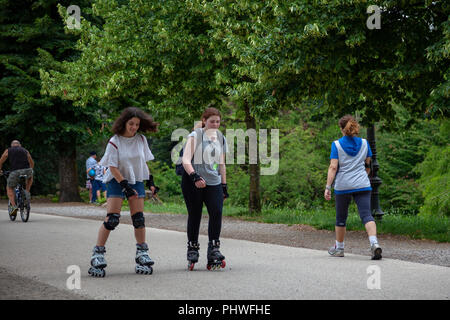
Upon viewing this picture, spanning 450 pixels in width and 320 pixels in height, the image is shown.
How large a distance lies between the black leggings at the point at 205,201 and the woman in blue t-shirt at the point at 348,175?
1.80m

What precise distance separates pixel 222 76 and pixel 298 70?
3.92m

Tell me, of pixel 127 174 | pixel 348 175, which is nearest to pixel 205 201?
pixel 127 174

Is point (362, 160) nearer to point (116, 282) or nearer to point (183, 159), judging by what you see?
point (183, 159)

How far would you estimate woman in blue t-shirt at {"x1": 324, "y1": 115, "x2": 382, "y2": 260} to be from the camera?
7988 millimetres

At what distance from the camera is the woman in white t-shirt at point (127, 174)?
6.52 metres

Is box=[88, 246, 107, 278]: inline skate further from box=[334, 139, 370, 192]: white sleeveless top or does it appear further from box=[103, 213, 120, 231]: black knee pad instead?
box=[334, 139, 370, 192]: white sleeveless top

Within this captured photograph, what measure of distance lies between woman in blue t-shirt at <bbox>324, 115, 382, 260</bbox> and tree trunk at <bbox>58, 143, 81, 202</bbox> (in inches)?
730

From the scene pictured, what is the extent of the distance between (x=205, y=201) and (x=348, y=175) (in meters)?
2.18

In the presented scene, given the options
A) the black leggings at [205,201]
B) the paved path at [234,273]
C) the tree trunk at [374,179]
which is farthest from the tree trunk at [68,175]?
the black leggings at [205,201]

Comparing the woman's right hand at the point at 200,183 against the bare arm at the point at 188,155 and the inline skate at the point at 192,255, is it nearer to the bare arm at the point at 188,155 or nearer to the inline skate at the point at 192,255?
the bare arm at the point at 188,155

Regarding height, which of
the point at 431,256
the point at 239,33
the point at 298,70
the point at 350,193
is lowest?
the point at 431,256

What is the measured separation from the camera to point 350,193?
8.10m

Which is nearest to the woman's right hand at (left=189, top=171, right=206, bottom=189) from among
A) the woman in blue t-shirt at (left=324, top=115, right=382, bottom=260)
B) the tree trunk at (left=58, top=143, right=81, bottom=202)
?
the woman in blue t-shirt at (left=324, top=115, right=382, bottom=260)

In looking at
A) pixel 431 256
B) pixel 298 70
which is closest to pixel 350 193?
pixel 431 256
